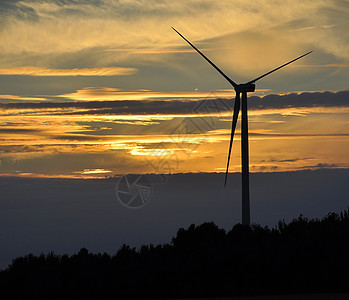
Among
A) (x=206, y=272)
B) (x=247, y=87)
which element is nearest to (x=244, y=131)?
(x=247, y=87)

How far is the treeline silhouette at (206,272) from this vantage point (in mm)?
70062

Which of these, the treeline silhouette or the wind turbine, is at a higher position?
the wind turbine

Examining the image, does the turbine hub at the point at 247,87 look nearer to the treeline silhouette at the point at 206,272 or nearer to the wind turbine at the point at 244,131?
the wind turbine at the point at 244,131

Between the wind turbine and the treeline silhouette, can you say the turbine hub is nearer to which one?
the wind turbine

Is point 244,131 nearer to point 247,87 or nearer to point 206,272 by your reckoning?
point 247,87

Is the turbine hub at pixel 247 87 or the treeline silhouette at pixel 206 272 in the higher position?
the turbine hub at pixel 247 87

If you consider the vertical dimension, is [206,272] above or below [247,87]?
below

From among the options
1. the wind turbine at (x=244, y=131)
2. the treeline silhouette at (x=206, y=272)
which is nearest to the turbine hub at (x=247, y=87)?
the wind turbine at (x=244, y=131)

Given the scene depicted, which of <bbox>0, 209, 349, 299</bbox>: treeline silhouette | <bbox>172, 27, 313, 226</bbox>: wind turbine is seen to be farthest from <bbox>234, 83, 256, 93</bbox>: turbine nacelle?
<bbox>0, 209, 349, 299</bbox>: treeline silhouette

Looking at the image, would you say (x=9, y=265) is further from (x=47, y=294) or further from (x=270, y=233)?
(x=270, y=233)

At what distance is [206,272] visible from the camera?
74.9 metres

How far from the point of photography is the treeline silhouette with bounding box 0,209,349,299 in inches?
2758

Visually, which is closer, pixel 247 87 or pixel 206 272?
pixel 206 272

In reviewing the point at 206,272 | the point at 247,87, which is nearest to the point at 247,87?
the point at 247,87
